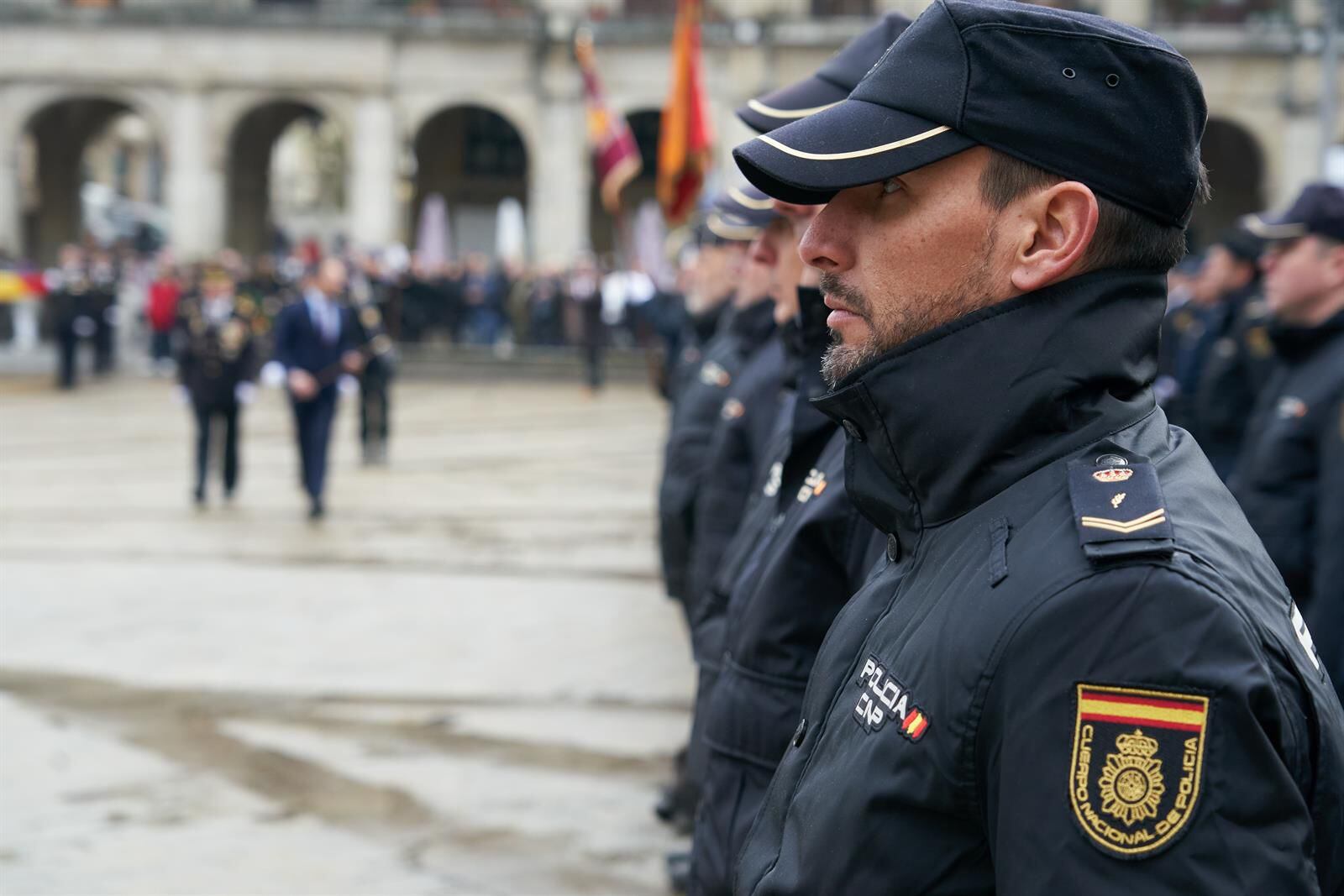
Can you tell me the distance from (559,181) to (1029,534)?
117ft

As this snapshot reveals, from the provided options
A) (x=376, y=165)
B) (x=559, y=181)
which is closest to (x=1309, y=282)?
(x=559, y=181)

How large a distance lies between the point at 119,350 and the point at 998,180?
1238 inches

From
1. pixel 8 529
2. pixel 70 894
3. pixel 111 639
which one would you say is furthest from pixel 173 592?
pixel 70 894

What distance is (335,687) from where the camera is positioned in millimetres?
7773

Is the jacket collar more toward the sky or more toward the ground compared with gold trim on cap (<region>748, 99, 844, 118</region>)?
more toward the ground

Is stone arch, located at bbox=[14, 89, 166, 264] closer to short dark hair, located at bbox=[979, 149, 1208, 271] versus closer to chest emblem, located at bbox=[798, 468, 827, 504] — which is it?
chest emblem, located at bbox=[798, 468, 827, 504]

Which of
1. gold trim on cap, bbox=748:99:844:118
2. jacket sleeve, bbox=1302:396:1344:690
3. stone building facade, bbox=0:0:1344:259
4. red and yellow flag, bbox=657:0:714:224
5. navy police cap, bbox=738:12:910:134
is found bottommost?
jacket sleeve, bbox=1302:396:1344:690

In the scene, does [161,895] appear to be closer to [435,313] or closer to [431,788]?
[431,788]

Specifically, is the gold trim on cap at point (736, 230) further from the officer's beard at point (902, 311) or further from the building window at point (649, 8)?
the building window at point (649, 8)

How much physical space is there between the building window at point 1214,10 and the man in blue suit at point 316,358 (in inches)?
1040

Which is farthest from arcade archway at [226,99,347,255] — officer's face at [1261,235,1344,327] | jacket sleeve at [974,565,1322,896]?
jacket sleeve at [974,565,1322,896]

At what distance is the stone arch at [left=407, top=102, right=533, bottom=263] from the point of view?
42656 millimetres

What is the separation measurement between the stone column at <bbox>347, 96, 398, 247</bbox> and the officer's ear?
35634mm

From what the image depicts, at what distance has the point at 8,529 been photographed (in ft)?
40.0
